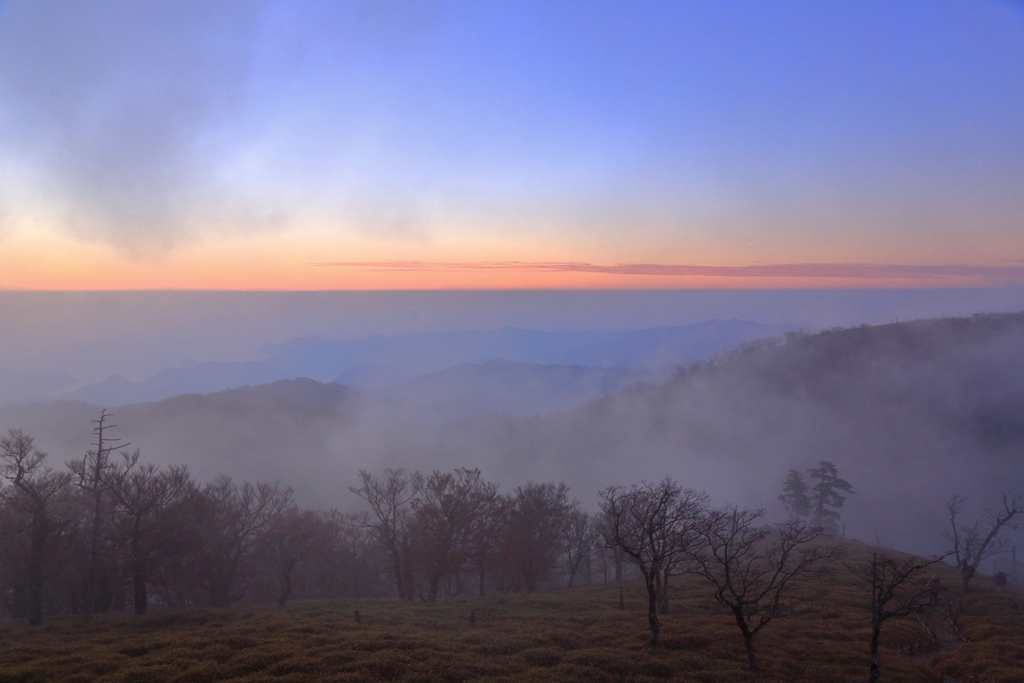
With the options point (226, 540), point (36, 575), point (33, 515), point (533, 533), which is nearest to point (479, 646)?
point (36, 575)

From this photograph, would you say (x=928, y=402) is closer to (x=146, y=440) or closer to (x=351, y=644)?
(x=351, y=644)

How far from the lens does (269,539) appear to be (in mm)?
38844

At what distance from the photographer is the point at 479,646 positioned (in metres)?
20.9

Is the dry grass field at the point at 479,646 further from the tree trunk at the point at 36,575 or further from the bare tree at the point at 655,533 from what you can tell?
the bare tree at the point at 655,533

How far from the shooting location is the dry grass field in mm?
17578

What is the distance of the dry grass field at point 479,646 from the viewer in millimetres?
17578

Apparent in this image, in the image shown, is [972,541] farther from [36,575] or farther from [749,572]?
[36,575]

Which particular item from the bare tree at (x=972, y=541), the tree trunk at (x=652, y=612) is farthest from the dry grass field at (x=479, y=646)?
the bare tree at (x=972, y=541)

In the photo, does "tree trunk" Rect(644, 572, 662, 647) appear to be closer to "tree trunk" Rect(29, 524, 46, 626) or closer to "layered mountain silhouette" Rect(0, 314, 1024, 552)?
"tree trunk" Rect(29, 524, 46, 626)

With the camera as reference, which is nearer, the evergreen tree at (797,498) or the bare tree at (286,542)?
the bare tree at (286,542)

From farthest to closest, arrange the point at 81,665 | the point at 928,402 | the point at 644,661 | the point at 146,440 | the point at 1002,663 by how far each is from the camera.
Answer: the point at 146,440 → the point at 928,402 → the point at 1002,663 → the point at 644,661 → the point at 81,665

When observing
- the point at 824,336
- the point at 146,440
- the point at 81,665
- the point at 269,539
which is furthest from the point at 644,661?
the point at 824,336

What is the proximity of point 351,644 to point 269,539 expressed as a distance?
21994mm

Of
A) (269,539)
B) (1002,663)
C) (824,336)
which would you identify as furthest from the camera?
(824,336)
